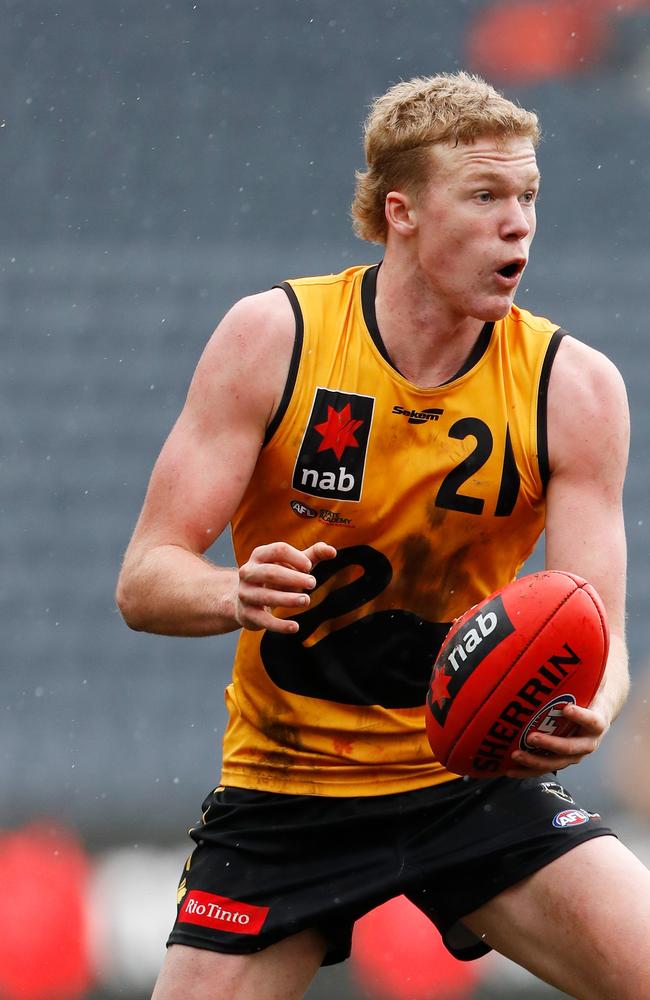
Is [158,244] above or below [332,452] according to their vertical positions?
above

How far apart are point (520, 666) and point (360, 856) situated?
28.3 inches

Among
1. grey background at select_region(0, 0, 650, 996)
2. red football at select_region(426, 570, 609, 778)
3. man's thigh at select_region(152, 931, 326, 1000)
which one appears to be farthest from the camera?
grey background at select_region(0, 0, 650, 996)

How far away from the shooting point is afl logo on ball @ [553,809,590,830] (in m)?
3.57

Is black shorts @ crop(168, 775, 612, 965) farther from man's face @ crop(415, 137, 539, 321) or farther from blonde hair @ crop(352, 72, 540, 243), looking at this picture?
blonde hair @ crop(352, 72, 540, 243)

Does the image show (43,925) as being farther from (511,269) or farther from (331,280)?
(511,269)

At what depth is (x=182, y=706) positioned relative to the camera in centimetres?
877

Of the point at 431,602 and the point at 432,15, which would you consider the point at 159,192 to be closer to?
the point at 432,15

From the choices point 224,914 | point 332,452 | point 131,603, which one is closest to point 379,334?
point 332,452

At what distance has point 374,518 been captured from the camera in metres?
3.67

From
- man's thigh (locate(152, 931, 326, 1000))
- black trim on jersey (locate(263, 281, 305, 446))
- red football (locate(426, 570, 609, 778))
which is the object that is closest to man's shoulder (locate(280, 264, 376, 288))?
black trim on jersey (locate(263, 281, 305, 446))

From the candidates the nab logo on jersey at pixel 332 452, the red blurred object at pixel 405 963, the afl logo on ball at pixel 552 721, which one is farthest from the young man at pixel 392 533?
the red blurred object at pixel 405 963

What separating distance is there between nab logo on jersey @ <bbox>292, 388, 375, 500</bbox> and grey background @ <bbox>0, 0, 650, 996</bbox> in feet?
16.6

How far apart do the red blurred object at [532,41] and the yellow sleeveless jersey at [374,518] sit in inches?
303

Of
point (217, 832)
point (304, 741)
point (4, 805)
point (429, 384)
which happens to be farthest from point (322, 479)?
point (4, 805)
